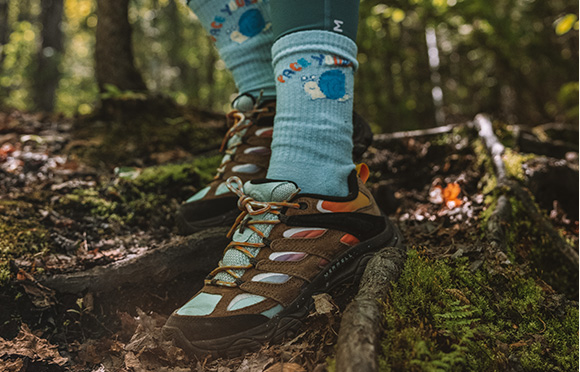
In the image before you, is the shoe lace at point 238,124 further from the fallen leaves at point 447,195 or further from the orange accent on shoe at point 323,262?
the fallen leaves at point 447,195

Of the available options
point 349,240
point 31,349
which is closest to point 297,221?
point 349,240

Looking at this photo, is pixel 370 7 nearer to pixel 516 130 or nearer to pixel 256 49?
pixel 516 130

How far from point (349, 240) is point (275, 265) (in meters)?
0.40

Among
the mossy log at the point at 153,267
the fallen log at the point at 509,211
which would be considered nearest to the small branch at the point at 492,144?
the fallen log at the point at 509,211

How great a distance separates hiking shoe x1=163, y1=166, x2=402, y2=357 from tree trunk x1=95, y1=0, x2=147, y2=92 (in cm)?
338

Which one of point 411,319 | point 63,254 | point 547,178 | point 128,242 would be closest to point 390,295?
point 411,319

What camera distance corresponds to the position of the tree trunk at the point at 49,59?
31.0ft

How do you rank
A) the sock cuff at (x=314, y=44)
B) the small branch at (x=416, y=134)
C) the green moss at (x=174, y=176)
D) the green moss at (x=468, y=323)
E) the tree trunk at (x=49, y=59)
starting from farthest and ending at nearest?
the tree trunk at (x=49, y=59) → the small branch at (x=416, y=134) → the green moss at (x=174, y=176) → the sock cuff at (x=314, y=44) → the green moss at (x=468, y=323)

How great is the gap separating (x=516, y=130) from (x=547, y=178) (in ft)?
2.27

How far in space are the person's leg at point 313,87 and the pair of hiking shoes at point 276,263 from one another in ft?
0.35

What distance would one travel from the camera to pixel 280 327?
5.28ft

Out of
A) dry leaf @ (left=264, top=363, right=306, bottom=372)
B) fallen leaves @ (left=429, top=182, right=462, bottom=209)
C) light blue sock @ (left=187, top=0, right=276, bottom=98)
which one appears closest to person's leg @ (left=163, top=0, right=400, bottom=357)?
dry leaf @ (left=264, top=363, right=306, bottom=372)

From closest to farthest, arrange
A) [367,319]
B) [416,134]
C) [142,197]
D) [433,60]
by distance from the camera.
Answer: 1. [367,319]
2. [142,197]
3. [416,134]
4. [433,60]

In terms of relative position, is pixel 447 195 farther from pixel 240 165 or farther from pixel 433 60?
pixel 433 60
